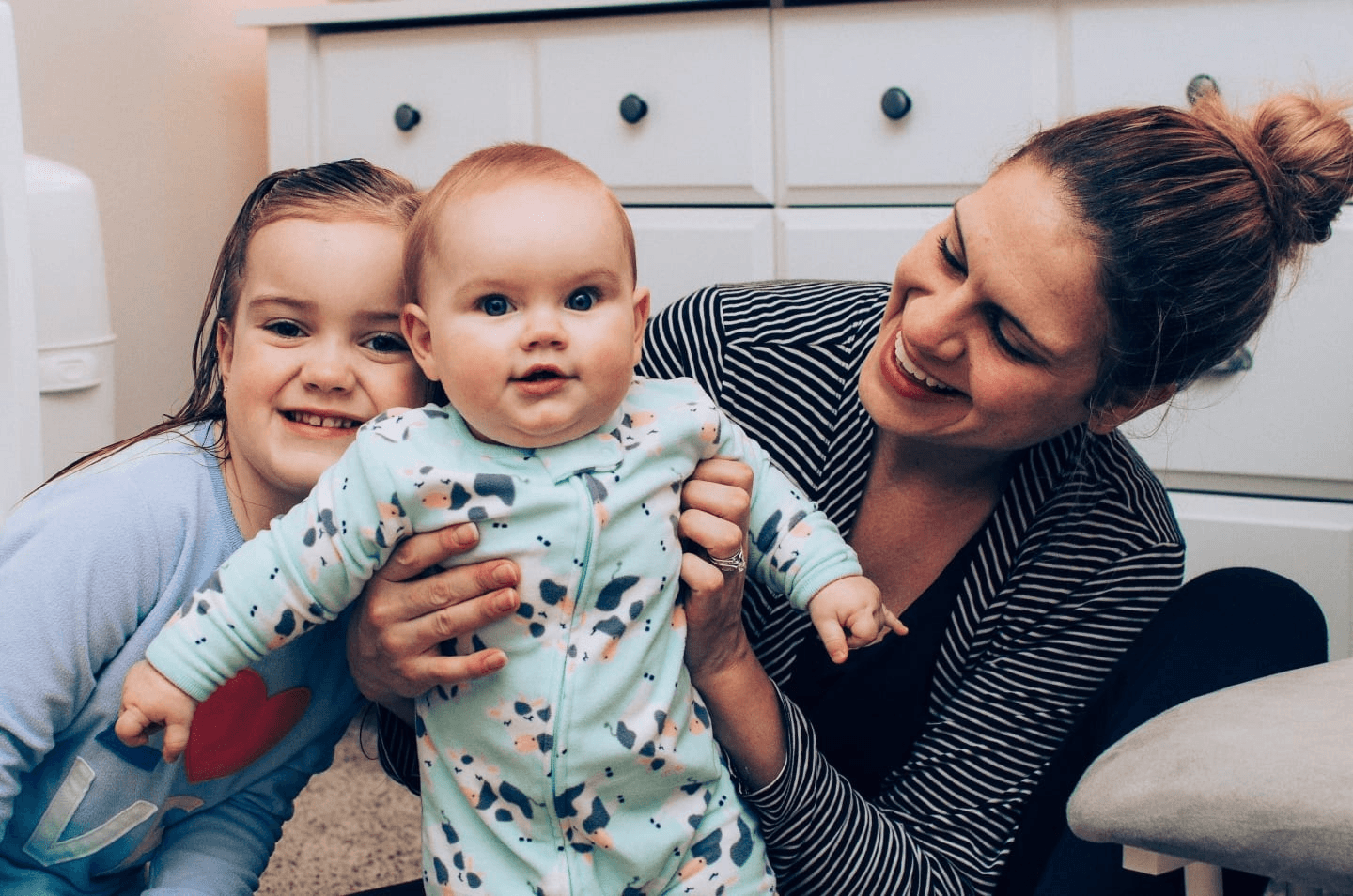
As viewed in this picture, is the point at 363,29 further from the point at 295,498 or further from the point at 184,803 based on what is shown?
the point at 184,803

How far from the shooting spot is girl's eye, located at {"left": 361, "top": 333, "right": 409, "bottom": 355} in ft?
2.70

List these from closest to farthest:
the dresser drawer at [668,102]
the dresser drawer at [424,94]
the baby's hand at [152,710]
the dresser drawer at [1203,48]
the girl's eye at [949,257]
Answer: the baby's hand at [152,710] → the girl's eye at [949,257] → the dresser drawer at [1203,48] → the dresser drawer at [668,102] → the dresser drawer at [424,94]

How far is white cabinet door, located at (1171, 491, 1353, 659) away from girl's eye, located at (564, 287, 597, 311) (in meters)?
0.96

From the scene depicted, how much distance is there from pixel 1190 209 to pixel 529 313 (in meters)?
0.45

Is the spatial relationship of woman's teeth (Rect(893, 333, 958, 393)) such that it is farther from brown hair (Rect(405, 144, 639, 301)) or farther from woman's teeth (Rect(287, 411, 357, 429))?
woman's teeth (Rect(287, 411, 357, 429))

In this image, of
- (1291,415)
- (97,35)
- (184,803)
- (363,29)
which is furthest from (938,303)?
(97,35)

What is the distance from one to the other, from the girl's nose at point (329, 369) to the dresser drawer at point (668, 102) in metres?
0.86

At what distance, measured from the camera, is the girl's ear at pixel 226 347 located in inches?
33.5

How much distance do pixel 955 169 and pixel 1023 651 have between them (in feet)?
2.25

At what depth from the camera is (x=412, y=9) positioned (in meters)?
1.65

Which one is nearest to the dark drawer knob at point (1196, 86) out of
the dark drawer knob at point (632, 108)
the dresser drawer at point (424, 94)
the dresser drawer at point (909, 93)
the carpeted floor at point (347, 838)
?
the dresser drawer at point (909, 93)

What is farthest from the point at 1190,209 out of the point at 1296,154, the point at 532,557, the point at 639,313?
the point at 532,557

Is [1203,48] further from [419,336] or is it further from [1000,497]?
[419,336]

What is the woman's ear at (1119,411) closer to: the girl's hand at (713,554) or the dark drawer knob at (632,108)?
the girl's hand at (713,554)
